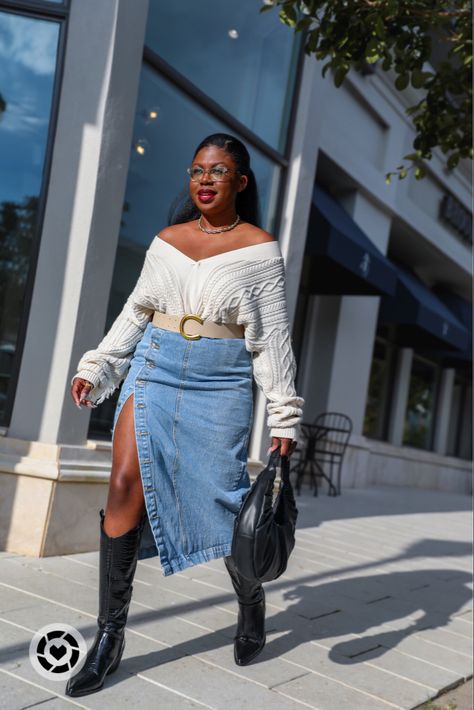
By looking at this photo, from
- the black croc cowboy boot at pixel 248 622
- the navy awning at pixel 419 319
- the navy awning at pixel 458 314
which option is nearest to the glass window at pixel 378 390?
the navy awning at pixel 419 319

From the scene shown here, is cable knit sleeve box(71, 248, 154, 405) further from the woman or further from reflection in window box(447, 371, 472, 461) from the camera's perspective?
reflection in window box(447, 371, 472, 461)

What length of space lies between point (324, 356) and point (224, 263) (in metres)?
8.35

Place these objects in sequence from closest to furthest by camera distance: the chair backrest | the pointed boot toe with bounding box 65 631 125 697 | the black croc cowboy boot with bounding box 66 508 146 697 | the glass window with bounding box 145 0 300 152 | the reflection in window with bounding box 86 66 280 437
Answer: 1. the pointed boot toe with bounding box 65 631 125 697
2. the black croc cowboy boot with bounding box 66 508 146 697
3. the reflection in window with bounding box 86 66 280 437
4. the glass window with bounding box 145 0 300 152
5. the chair backrest

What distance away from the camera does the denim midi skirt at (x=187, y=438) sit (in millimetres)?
2719

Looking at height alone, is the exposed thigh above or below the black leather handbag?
above

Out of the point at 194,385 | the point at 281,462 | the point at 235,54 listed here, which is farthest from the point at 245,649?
the point at 235,54

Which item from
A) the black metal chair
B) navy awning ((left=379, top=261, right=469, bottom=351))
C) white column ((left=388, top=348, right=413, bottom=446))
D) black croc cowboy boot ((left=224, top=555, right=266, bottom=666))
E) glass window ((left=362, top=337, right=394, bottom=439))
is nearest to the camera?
black croc cowboy boot ((left=224, top=555, right=266, bottom=666))

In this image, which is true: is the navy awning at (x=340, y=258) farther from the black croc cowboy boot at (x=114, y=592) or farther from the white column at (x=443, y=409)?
the white column at (x=443, y=409)

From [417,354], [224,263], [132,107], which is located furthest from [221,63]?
[417,354]

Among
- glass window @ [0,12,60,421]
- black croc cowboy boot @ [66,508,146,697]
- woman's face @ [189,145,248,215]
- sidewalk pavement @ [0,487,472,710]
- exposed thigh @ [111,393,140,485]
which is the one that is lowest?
sidewalk pavement @ [0,487,472,710]

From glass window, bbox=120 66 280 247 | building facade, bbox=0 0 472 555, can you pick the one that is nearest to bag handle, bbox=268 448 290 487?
building facade, bbox=0 0 472 555

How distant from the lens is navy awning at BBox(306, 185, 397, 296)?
8469mm

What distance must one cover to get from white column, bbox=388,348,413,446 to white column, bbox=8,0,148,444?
1078 cm

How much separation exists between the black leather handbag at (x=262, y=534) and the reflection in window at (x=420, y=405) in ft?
43.4
